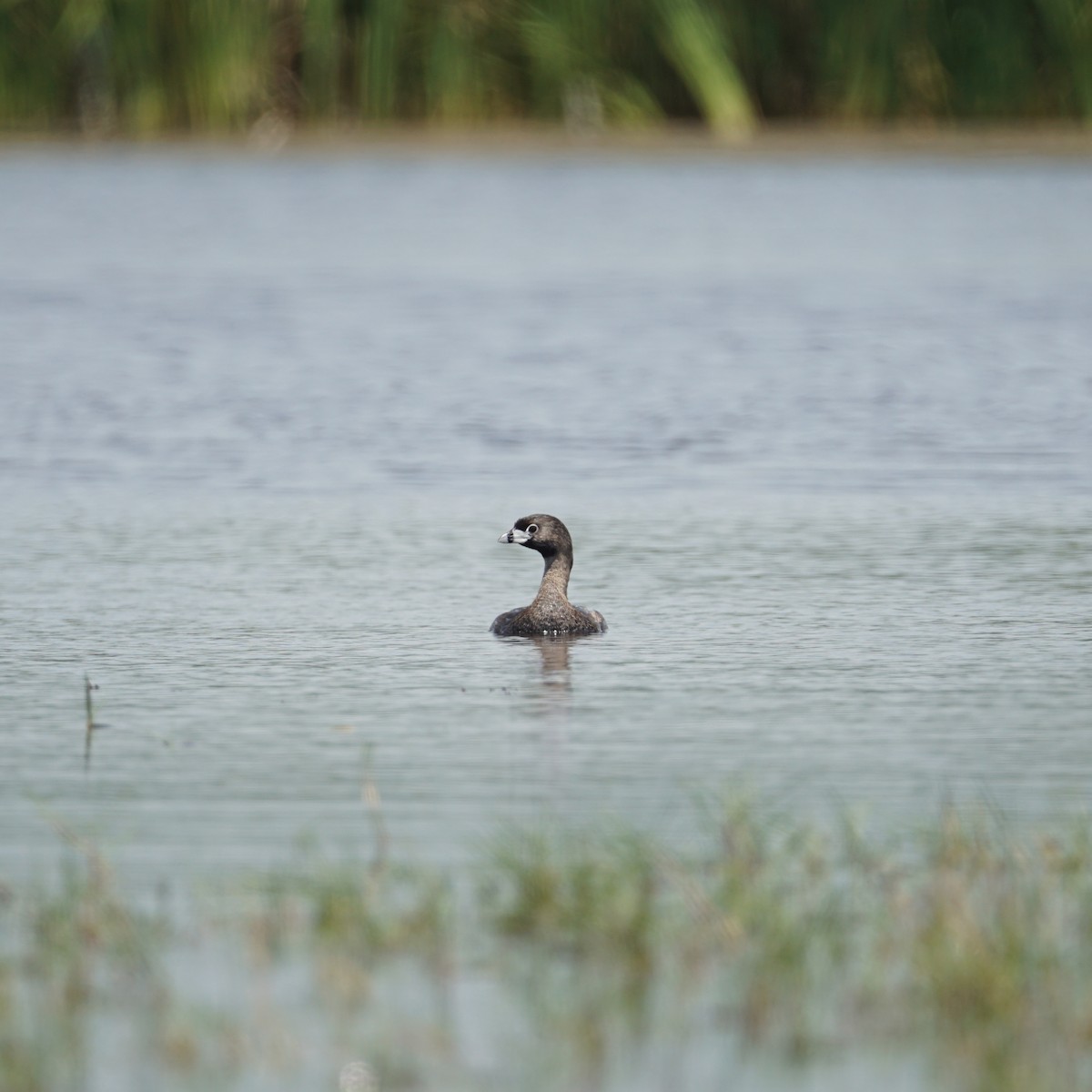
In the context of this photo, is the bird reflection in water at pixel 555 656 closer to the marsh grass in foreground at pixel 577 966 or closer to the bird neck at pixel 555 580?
the bird neck at pixel 555 580

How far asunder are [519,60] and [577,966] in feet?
93.6

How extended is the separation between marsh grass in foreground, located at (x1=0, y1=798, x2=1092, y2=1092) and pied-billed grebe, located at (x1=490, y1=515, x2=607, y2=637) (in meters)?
3.44

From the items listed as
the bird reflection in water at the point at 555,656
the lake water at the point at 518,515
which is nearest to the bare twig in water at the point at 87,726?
the lake water at the point at 518,515

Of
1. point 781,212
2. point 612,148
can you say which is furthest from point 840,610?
point 612,148

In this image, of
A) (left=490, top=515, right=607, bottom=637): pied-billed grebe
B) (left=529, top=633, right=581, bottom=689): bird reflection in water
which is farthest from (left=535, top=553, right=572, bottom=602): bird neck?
(left=529, top=633, right=581, bottom=689): bird reflection in water

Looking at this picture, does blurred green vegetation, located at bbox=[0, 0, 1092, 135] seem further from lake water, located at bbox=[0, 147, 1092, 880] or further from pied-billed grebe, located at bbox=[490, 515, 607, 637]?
pied-billed grebe, located at bbox=[490, 515, 607, 637]

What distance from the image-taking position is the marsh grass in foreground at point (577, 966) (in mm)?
5012

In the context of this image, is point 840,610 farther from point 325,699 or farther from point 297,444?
point 297,444

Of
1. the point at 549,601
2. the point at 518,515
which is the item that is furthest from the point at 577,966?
the point at 518,515

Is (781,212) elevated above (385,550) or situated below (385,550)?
above

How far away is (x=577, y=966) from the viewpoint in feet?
18.3

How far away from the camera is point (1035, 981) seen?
5301 millimetres

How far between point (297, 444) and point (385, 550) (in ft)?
12.3

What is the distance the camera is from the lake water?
742cm
